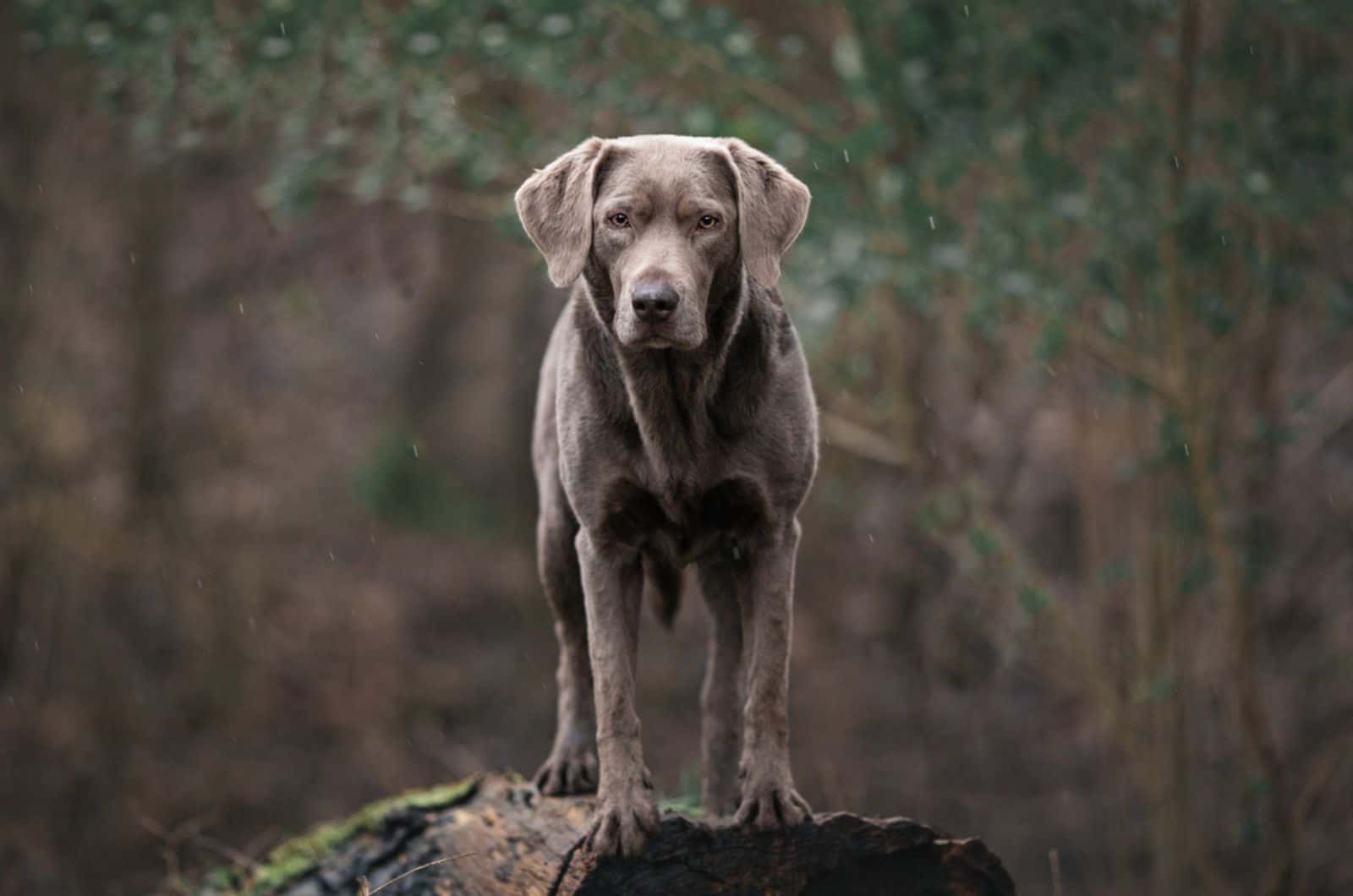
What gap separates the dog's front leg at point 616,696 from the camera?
13.3 feet

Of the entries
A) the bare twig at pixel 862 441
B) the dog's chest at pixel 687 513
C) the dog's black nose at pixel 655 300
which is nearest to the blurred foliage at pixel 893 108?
the bare twig at pixel 862 441

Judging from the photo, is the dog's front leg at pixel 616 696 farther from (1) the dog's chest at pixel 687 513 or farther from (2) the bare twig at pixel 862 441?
(2) the bare twig at pixel 862 441

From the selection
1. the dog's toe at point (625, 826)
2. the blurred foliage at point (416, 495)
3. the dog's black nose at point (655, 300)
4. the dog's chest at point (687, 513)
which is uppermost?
the dog's black nose at point (655, 300)

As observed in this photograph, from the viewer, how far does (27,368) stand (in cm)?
1167

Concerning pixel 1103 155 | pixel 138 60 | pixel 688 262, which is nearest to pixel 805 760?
pixel 1103 155

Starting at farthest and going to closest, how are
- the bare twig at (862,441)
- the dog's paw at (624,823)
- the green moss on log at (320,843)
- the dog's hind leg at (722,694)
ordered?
the bare twig at (862,441)
the green moss on log at (320,843)
the dog's hind leg at (722,694)
the dog's paw at (624,823)

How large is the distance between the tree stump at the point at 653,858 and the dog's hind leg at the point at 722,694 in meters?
0.41

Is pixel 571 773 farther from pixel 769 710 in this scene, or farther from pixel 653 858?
pixel 769 710

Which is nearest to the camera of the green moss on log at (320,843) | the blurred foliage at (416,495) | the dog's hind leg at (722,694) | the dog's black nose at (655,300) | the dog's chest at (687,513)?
the dog's black nose at (655,300)

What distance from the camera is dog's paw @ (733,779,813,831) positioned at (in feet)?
13.5

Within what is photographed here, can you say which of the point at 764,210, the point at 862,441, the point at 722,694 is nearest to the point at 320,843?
the point at 722,694

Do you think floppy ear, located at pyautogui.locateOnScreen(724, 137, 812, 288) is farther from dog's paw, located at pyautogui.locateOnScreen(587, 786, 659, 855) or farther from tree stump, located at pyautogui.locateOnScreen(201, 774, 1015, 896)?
tree stump, located at pyautogui.locateOnScreen(201, 774, 1015, 896)

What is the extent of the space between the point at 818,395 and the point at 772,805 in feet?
19.8

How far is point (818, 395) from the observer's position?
998 cm
